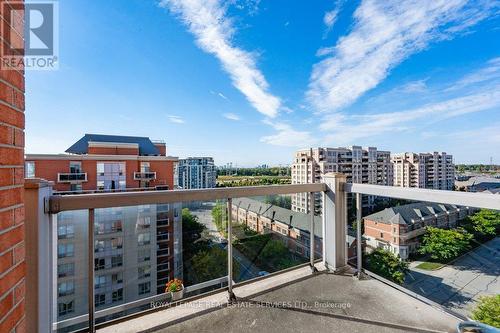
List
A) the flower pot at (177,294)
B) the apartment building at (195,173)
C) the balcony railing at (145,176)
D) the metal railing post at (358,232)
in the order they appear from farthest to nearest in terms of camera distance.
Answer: the apartment building at (195,173), the balcony railing at (145,176), the metal railing post at (358,232), the flower pot at (177,294)

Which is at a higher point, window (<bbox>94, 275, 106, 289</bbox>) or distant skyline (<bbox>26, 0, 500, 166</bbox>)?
distant skyline (<bbox>26, 0, 500, 166</bbox>)

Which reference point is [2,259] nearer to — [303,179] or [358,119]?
[358,119]

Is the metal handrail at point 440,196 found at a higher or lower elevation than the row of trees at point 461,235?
higher

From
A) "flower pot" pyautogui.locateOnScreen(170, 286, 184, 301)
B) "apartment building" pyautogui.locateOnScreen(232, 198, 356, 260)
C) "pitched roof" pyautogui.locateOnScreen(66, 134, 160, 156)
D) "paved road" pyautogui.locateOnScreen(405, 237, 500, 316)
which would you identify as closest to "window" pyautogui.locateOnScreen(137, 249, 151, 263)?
"flower pot" pyautogui.locateOnScreen(170, 286, 184, 301)

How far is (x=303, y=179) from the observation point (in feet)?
121

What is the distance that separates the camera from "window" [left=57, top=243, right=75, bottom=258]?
4.22 ft

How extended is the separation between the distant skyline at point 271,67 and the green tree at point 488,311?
259 cm

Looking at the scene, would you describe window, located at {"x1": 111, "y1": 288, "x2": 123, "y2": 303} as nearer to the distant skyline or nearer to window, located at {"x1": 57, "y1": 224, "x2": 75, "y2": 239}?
window, located at {"x1": 57, "y1": 224, "x2": 75, "y2": 239}

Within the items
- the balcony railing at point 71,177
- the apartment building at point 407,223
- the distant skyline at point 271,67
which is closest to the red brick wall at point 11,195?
the distant skyline at point 271,67

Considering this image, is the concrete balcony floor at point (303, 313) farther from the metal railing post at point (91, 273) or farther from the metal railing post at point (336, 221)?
the metal railing post at point (336, 221)

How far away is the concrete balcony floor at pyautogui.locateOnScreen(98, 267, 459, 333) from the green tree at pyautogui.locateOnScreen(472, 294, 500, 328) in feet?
0.49

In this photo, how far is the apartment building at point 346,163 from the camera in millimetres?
35406

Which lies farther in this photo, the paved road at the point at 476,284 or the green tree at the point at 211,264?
the green tree at the point at 211,264

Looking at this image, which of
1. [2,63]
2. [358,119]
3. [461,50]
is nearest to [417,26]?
[2,63]
